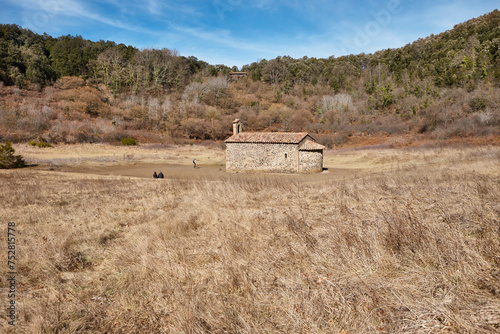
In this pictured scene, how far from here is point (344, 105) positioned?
78438 mm

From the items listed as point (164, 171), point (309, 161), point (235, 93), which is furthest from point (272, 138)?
point (235, 93)

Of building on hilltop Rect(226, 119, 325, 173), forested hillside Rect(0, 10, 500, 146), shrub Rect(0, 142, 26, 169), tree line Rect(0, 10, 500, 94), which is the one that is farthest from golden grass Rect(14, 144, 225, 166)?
tree line Rect(0, 10, 500, 94)

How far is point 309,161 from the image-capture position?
103 ft

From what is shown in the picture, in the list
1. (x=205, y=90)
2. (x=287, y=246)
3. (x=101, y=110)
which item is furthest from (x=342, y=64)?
(x=287, y=246)

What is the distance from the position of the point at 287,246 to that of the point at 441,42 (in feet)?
330

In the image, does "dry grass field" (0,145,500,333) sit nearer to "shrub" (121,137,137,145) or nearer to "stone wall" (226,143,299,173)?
"stone wall" (226,143,299,173)

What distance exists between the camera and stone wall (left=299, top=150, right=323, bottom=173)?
31234 millimetres

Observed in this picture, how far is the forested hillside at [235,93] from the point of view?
5300 cm

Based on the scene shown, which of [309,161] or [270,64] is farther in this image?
[270,64]

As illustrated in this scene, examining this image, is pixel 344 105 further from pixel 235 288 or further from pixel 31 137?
pixel 235 288

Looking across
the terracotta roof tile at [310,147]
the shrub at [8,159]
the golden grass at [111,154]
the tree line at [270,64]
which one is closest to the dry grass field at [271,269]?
the terracotta roof tile at [310,147]

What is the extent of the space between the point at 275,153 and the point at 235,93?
220 ft

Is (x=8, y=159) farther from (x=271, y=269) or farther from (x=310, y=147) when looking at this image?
(x=271, y=269)

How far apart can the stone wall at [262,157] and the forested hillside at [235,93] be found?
27.3 meters
